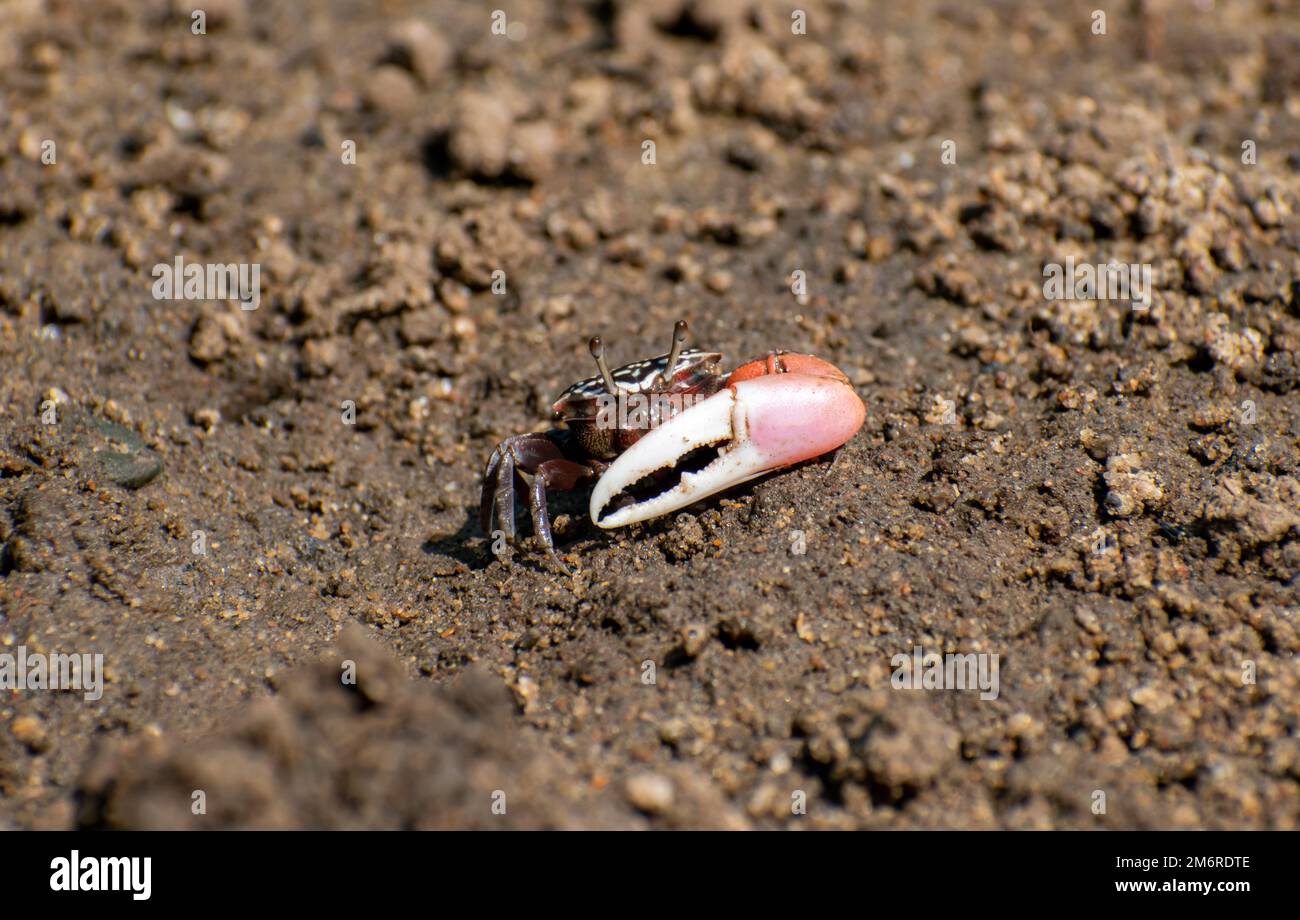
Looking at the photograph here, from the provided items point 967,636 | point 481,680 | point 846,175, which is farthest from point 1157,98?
point 481,680

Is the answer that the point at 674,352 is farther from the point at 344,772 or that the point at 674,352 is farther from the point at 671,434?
the point at 344,772

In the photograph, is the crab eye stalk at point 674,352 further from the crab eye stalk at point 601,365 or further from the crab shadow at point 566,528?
Answer: the crab shadow at point 566,528

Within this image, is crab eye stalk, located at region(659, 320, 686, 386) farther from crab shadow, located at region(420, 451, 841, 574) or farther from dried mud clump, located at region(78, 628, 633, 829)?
dried mud clump, located at region(78, 628, 633, 829)

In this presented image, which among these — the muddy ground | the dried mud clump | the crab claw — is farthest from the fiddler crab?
the dried mud clump

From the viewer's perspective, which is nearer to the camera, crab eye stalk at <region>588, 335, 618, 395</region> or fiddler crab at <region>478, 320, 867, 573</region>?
fiddler crab at <region>478, 320, 867, 573</region>

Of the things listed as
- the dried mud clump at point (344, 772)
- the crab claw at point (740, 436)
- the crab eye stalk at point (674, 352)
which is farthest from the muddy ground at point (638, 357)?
the crab eye stalk at point (674, 352)

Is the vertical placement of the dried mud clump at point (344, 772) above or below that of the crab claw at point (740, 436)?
below
